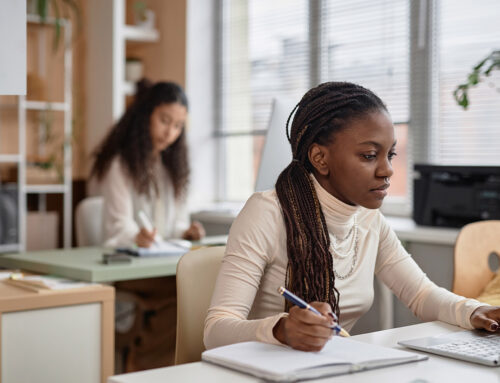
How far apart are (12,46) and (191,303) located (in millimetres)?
696

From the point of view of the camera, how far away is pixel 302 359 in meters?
1.08

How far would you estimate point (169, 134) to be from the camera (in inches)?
126

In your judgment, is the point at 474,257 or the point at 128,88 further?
the point at 128,88

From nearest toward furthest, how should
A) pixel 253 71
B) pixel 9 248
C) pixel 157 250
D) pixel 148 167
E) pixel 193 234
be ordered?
pixel 157 250
pixel 193 234
pixel 148 167
pixel 9 248
pixel 253 71

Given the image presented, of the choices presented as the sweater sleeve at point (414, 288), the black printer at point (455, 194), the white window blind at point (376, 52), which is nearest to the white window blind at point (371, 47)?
the white window blind at point (376, 52)

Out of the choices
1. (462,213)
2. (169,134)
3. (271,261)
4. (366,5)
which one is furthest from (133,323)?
(366,5)

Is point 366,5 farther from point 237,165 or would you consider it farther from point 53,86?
point 53,86

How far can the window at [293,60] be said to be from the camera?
3688 millimetres

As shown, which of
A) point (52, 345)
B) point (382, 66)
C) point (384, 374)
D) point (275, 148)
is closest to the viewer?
point (384, 374)

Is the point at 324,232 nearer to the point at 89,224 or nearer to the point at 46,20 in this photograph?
the point at 89,224

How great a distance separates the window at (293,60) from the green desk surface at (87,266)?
1694 millimetres

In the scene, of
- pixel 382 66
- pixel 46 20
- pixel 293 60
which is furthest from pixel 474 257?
pixel 46 20

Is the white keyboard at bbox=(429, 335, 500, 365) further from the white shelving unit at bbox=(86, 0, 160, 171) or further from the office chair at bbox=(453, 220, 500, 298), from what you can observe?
the white shelving unit at bbox=(86, 0, 160, 171)

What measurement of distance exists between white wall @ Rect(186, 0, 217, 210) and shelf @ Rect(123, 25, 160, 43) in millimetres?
255
